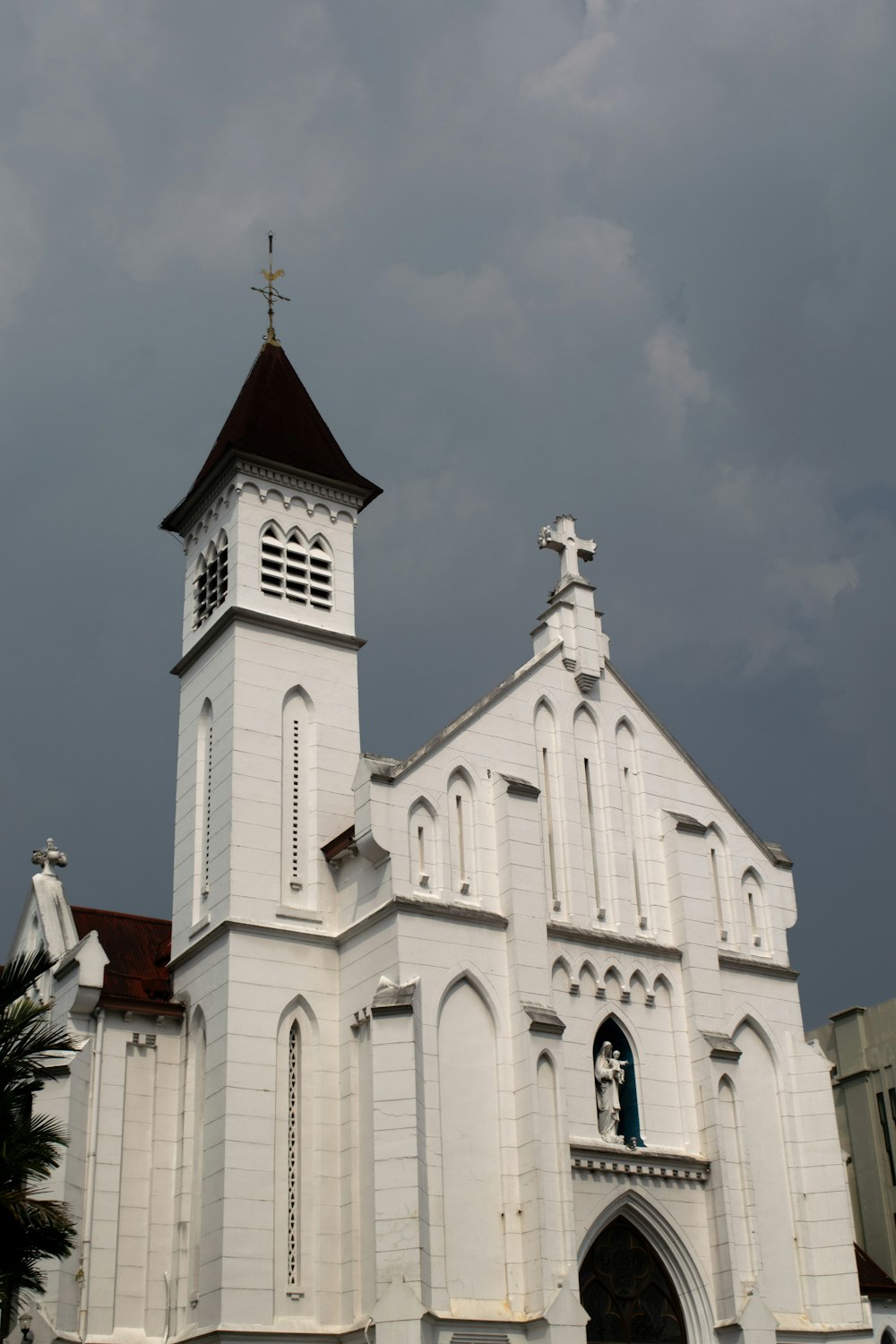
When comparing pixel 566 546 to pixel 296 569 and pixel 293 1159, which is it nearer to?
pixel 296 569

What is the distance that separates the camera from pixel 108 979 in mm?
31422

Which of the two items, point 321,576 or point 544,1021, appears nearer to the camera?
point 544,1021

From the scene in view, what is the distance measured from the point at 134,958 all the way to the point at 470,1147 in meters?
9.75

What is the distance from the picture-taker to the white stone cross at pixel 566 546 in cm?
3541

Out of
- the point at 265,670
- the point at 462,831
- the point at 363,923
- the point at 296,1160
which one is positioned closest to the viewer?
the point at 296,1160

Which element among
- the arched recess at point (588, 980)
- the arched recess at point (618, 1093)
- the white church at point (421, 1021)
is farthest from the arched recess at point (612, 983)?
the arched recess at point (618, 1093)

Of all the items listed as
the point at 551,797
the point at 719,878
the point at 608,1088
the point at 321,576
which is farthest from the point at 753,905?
the point at 321,576

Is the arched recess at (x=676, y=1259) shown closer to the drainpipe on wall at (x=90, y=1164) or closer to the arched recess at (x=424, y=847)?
the arched recess at (x=424, y=847)

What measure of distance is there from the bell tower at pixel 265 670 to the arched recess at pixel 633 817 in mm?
6101

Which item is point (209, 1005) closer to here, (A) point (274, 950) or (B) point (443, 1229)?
(A) point (274, 950)

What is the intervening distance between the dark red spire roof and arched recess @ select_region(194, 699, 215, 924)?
19.6 feet

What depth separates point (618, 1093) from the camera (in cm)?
3055

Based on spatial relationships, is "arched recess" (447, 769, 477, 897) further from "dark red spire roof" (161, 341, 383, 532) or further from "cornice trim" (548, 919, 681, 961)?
"dark red spire roof" (161, 341, 383, 532)

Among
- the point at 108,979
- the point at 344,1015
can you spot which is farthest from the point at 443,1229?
the point at 108,979
